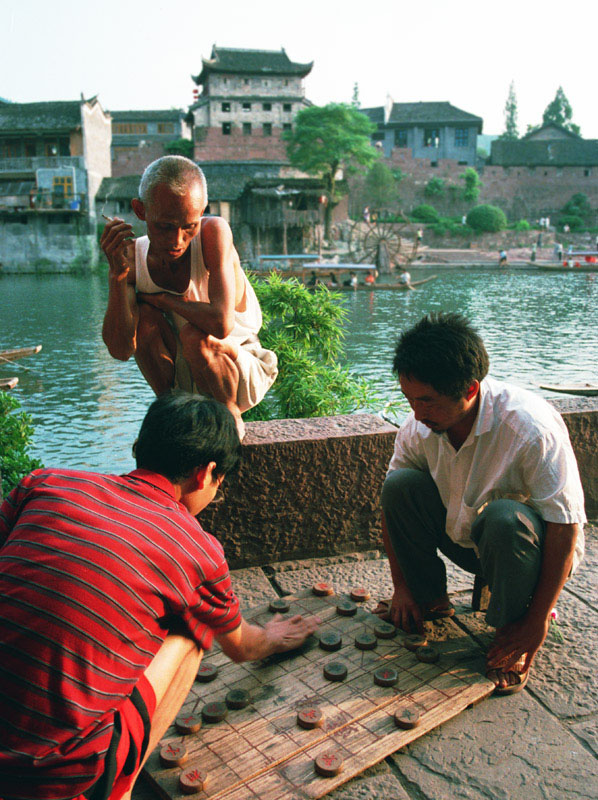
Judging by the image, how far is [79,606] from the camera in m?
1.32

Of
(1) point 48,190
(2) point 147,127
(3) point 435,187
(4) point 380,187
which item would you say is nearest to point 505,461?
(1) point 48,190

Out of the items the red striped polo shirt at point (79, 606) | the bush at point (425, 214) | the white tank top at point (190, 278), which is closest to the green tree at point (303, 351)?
the white tank top at point (190, 278)

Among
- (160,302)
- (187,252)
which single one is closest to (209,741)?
(160,302)

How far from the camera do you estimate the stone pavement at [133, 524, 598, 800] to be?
1.78 m

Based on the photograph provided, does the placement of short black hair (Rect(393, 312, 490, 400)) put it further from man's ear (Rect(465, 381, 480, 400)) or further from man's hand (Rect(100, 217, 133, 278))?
man's hand (Rect(100, 217, 133, 278))

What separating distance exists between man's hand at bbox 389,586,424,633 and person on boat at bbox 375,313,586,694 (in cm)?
27

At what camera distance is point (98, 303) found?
24047 mm

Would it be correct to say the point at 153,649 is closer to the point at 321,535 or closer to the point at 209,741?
the point at 209,741

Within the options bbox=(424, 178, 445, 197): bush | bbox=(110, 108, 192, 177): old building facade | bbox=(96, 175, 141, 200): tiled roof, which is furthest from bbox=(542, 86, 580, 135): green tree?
bbox=(96, 175, 141, 200): tiled roof

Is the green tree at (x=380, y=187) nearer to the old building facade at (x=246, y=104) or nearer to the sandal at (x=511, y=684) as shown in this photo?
the old building facade at (x=246, y=104)

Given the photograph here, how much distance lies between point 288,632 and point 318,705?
9.8 inches

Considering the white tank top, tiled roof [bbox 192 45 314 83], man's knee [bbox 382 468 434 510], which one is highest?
tiled roof [bbox 192 45 314 83]

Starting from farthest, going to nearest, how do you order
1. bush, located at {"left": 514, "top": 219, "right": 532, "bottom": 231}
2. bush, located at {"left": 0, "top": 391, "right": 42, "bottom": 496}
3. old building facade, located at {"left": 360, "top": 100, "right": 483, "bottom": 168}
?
old building facade, located at {"left": 360, "top": 100, "right": 483, "bottom": 168}, bush, located at {"left": 514, "top": 219, "right": 532, "bottom": 231}, bush, located at {"left": 0, "top": 391, "right": 42, "bottom": 496}

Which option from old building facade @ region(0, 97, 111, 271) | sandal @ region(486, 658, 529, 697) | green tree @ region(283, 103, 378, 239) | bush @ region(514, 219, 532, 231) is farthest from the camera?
bush @ region(514, 219, 532, 231)
